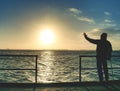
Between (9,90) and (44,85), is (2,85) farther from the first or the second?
(44,85)

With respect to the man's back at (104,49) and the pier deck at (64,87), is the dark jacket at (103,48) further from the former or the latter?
the pier deck at (64,87)

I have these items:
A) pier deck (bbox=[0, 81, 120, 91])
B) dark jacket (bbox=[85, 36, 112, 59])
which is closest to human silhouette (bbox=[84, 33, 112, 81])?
dark jacket (bbox=[85, 36, 112, 59])

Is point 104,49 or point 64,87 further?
point 104,49

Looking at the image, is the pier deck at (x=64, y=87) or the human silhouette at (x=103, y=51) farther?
the human silhouette at (x=103, y=51)

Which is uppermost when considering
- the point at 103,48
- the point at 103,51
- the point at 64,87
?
the point at 103,48

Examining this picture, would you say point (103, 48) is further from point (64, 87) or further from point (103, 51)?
point (64, 87)


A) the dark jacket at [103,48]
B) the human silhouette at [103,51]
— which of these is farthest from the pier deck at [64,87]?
the dark jacket at [103,48]

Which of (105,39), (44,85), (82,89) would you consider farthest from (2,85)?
(105,39)

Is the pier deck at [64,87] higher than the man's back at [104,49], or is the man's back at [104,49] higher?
the man's back at [104,49]

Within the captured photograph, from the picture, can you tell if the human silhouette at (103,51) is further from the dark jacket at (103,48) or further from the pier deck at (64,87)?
the pier deck at (64,87)

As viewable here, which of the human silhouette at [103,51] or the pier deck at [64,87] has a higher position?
the human silhouette at [103,51]

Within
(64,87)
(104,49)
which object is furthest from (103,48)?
(64,87)

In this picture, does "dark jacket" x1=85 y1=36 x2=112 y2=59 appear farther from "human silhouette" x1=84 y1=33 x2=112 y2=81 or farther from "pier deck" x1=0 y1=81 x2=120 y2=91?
"pier deck" x1=0 y1=81 x2=120 y2=91

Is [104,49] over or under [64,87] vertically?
over
